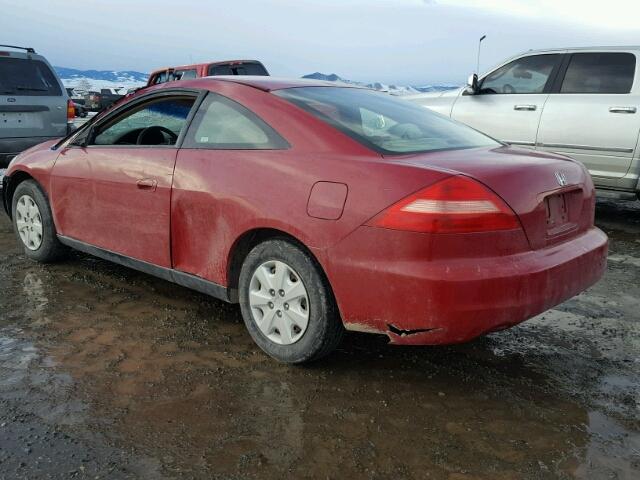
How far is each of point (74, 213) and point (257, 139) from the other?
183 cm

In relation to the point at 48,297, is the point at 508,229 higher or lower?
higher

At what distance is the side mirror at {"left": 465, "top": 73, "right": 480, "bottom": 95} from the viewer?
7473 mm

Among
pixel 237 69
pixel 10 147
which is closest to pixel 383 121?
pixel 10 147

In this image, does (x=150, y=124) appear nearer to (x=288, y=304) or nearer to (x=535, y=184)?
(x=288, y=304)

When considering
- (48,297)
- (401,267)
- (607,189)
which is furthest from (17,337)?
(607,189)

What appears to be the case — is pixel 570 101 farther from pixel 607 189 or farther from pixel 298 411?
pixel 298 411

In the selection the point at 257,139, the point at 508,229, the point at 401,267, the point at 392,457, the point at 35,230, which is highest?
the point at 257,139

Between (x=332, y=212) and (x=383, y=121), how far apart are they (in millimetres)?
899

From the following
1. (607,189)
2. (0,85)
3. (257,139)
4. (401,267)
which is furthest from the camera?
(0,85)

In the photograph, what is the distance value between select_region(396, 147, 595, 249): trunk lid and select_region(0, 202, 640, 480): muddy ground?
0.76 m

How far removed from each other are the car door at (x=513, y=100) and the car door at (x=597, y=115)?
14 centimetres

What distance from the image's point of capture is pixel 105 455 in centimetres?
233

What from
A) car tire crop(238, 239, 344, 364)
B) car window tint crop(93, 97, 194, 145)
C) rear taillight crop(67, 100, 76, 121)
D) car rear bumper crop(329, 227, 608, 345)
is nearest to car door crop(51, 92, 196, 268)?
car window tint crop(93, 97, 194, 145)

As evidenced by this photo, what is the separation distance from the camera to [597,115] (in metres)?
6.48
